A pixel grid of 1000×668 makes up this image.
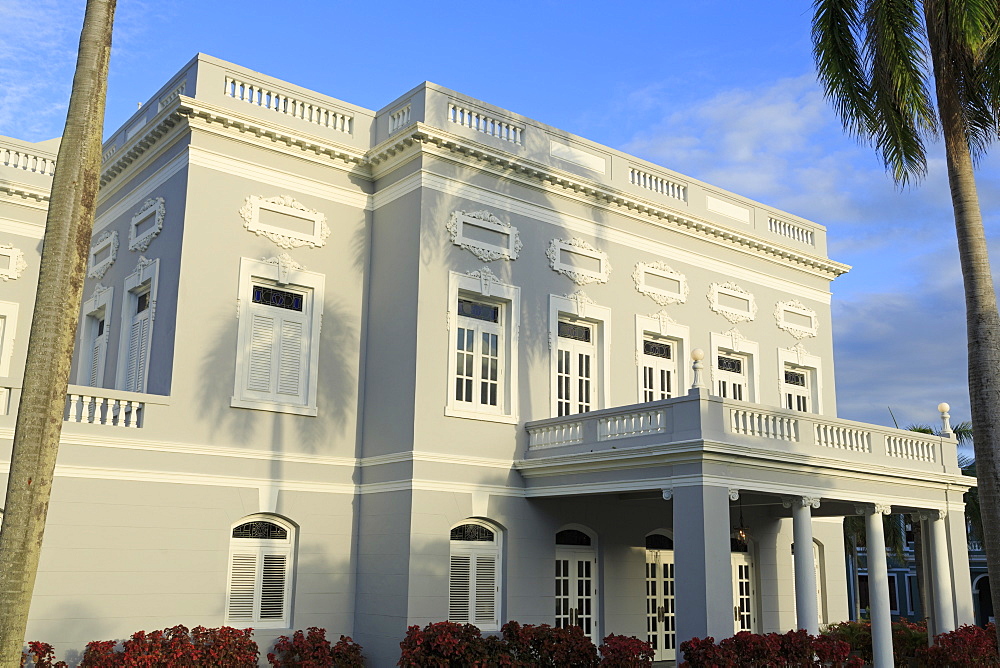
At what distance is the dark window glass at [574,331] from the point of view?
19.1m

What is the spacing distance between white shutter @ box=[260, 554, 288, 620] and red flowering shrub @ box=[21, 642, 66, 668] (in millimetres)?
3216

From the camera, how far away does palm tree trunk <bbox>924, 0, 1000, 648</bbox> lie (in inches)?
482

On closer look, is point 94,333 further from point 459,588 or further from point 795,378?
point 795,378

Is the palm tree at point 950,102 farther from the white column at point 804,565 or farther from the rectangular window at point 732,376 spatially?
the rectangular window at point 732,376

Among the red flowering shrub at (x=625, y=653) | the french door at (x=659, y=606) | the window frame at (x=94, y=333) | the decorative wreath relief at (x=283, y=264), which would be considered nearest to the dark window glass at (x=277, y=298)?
the decorative wreath relief at (x=283, y=264)

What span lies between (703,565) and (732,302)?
9578 millimetres

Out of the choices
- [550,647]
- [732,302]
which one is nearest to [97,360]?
[550,647]

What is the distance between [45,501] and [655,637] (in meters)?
13.8

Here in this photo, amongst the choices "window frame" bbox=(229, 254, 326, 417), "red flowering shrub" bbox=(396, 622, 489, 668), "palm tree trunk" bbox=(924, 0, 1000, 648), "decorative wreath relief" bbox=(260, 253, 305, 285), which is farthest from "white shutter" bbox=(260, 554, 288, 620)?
"palm tree trunk" bbox=(924, 0, 1000, 648)

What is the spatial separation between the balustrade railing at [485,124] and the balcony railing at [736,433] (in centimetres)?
559

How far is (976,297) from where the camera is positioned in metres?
13.0

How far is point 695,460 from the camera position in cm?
1438

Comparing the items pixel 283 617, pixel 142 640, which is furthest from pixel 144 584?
pixel 283 617

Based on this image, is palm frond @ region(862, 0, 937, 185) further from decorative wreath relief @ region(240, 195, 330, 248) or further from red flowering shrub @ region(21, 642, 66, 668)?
red flowering shrub @ region(21, 642, 66, 668)
